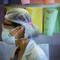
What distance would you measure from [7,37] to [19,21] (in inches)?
3.2

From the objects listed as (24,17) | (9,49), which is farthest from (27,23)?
(9,49)

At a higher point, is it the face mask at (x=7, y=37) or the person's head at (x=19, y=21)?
the person's head at (x=19, y=21)

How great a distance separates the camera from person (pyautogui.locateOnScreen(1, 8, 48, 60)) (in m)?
0.71

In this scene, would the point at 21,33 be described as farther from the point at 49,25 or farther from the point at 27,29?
the point at 49,25

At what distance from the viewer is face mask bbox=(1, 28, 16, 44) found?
71 centimetres

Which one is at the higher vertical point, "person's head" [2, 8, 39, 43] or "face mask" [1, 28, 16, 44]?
"person's head" [2, 8, 39, 43]

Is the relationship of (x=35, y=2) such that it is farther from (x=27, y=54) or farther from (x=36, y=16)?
(x=27, y=54)

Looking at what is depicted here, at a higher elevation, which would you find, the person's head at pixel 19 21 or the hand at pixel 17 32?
the person's head at pixel 19 21

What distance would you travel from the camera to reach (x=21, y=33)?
0.71 m

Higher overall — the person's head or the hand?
the person's head

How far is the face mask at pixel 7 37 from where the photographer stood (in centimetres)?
71

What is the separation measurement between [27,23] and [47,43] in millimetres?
124

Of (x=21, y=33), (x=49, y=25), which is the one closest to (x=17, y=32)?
(x=21, y=33)

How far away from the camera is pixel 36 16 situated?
2.40ft
